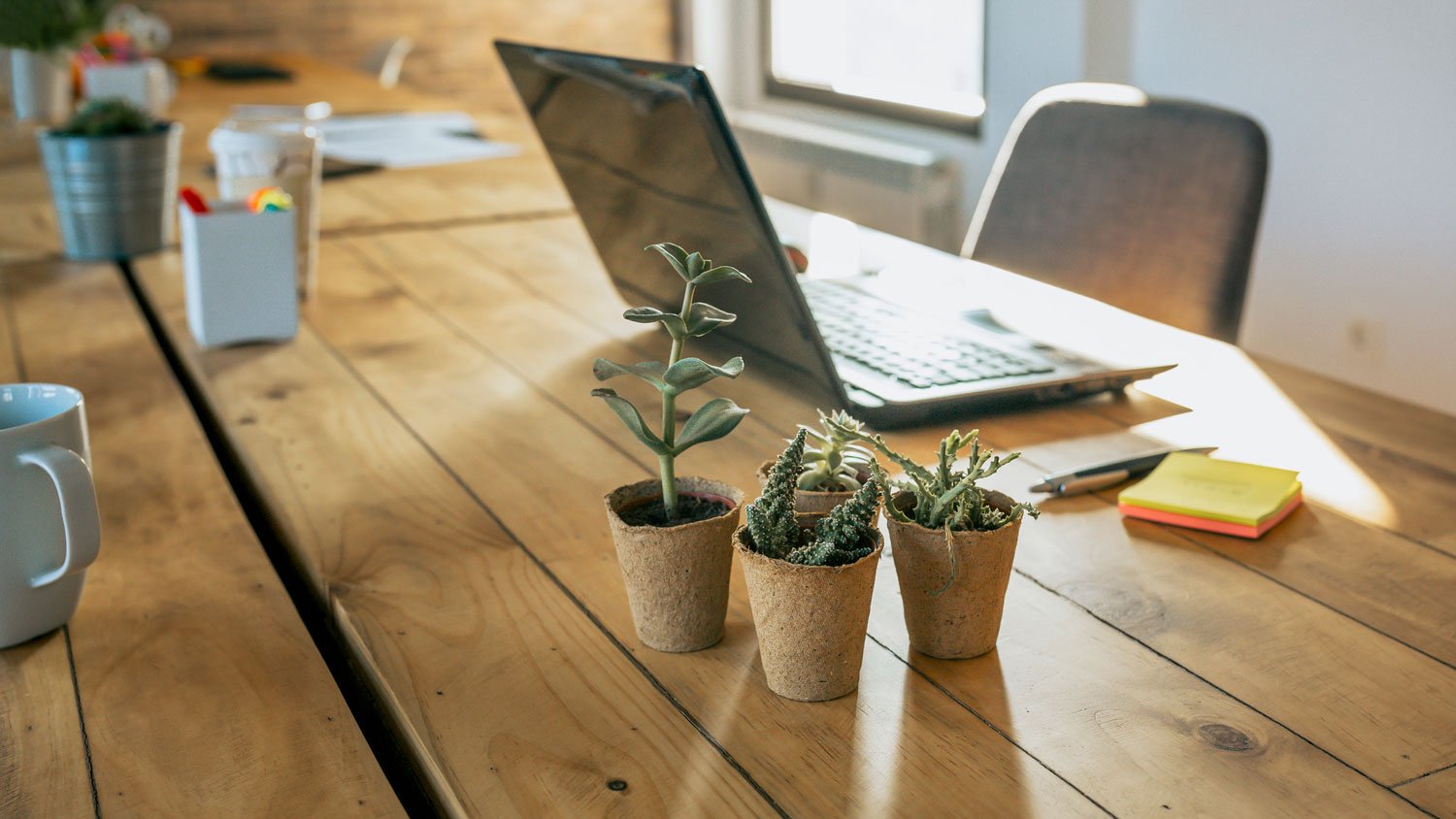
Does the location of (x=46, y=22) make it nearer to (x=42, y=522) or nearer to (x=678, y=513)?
(x=42, y=522)

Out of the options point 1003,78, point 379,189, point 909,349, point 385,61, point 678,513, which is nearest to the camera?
point 678,513

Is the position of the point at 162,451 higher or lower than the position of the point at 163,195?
lower

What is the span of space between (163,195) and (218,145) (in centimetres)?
23

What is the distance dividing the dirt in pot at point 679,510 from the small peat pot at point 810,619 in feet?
0.13

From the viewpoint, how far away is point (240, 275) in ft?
3.90

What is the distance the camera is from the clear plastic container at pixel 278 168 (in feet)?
4.46

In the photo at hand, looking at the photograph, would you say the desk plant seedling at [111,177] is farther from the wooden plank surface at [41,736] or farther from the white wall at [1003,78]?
the white wall at [1003,78]

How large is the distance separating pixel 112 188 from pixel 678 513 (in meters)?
1.15

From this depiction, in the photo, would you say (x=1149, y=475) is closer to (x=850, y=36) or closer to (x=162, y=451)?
(x=162, y=451)

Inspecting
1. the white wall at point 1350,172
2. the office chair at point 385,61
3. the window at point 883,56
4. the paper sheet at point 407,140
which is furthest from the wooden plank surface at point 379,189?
the window at point 883,56

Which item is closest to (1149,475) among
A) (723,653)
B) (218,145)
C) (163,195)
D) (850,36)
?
(723,653)

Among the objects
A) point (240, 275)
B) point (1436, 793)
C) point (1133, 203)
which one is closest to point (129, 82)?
point (240, 275)

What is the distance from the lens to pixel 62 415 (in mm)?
668

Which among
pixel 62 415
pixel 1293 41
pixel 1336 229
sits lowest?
pixel 1336 229
